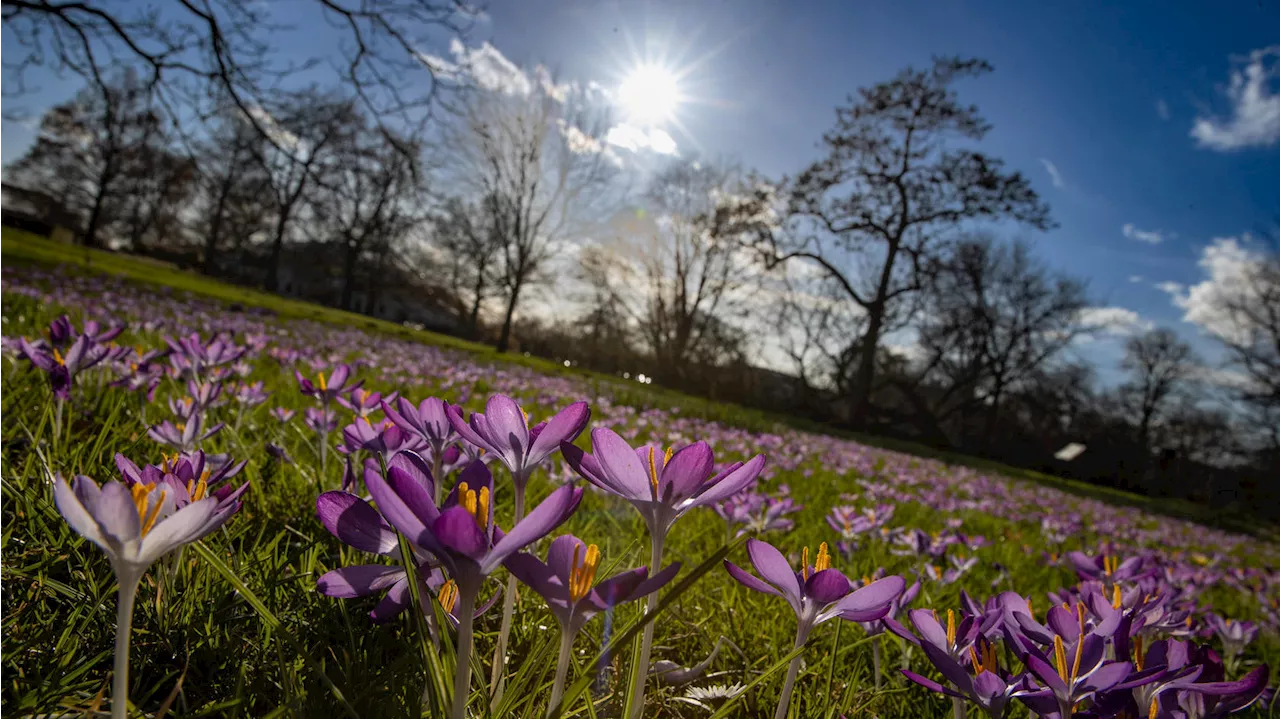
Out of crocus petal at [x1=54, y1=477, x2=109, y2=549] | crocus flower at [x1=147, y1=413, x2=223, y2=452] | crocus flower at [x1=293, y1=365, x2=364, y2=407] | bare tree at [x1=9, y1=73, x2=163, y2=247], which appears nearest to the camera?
crocus petal at [x1=54, y1=477, x2=109, y2=549]

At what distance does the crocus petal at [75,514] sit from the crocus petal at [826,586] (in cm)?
68

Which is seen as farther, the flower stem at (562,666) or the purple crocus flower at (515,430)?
the purple crocus flower at (515,430)

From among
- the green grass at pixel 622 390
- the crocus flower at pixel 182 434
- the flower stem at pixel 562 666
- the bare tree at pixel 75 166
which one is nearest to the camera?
the flower stem at pixel 562 666

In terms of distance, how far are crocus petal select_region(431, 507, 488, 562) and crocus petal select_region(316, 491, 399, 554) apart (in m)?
0.13

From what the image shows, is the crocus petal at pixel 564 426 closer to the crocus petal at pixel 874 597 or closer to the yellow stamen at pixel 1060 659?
the crocus petal at pixel 874 597

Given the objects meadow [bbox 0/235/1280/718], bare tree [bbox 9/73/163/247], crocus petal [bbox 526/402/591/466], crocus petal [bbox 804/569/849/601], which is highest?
bare tree [bbox 9/73/163/247]

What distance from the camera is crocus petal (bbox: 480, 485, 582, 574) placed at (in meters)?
0.51

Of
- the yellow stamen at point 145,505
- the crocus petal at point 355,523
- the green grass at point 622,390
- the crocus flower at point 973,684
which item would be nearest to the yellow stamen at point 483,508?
the crocus petal at point 355,523

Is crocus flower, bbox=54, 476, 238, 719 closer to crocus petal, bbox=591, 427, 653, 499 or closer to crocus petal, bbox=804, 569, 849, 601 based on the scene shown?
crocus petal, bbox=591, 427, 653, 499

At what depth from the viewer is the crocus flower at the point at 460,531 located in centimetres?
50

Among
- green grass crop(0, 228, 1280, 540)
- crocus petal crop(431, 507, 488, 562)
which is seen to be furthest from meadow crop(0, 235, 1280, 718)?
green grass crop(0, 228, 1280, 540)

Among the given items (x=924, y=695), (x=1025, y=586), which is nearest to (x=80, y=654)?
(x=924, y=695)

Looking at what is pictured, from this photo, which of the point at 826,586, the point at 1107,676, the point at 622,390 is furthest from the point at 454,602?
the point at 622,390

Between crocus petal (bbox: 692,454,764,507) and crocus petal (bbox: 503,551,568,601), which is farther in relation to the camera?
crocus petal (bbox: 692,454,764,507)
